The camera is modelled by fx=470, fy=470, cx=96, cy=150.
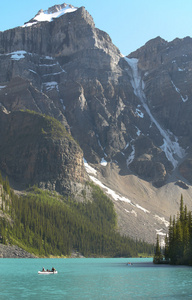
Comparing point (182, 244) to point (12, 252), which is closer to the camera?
point (182, 244)

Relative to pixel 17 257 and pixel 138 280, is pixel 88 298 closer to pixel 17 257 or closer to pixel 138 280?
pixel 138 280

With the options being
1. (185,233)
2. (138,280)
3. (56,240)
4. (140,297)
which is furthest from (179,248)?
(56,240)

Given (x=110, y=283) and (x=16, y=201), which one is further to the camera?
(x=16, y=201)

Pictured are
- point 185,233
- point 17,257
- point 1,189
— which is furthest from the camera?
point 1,189

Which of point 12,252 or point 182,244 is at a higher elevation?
point 182,244

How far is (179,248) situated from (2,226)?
71.0 meters

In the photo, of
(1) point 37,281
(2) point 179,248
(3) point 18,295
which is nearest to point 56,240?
(2) point 179,248

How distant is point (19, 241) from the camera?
6806 inches

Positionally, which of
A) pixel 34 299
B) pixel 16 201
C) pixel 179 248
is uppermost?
pixel 16 201

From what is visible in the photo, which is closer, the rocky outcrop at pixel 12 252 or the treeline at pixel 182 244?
the treeline at pixel 182 244

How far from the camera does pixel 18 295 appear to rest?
59.1 m

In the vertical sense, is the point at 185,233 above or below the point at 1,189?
below

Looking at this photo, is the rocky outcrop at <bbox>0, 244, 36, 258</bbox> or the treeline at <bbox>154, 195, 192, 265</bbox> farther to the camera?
the rocky outcrop at <bbox>0, 244, 36, 258</bbox>

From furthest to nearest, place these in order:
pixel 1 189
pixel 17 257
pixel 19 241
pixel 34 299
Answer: pixel 1 189 → pixel 19 241 → pixel 17 257 → pixel 34 299
